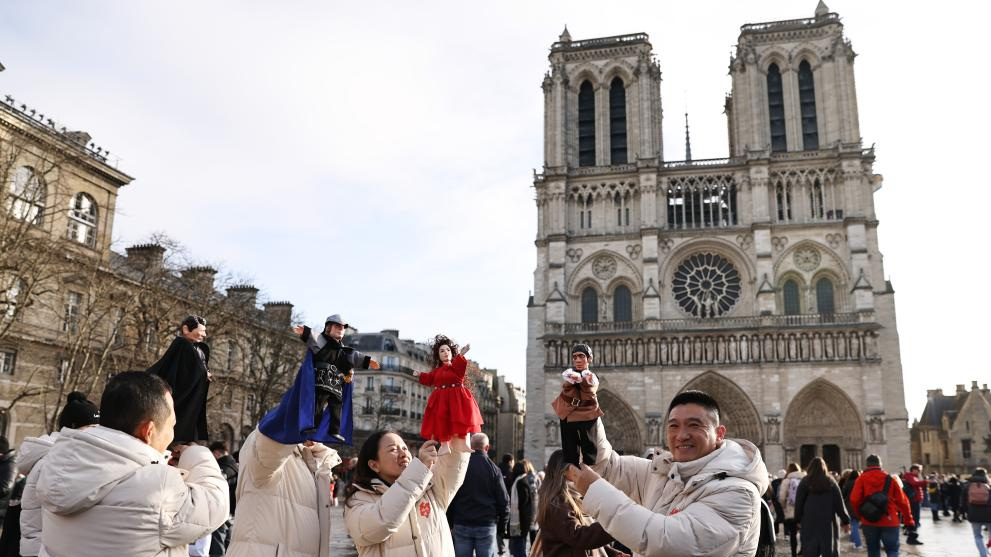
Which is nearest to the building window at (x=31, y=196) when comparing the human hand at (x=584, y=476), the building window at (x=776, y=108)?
the human hand at (x=584, y=476)

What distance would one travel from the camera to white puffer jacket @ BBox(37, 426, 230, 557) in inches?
101

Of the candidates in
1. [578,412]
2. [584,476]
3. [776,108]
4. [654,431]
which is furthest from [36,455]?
[776,108]

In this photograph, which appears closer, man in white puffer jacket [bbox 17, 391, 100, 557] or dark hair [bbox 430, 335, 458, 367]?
dark hair [bbox 430, 335, 458, 367]

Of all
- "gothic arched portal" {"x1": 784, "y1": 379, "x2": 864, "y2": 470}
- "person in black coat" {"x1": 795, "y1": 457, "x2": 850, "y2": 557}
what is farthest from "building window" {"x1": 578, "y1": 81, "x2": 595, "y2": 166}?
"person in black coat" {"x1": 795, "y1": 457, "x2": 850, "y2": 557}

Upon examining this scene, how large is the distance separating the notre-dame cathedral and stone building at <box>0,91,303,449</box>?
15.0 metres

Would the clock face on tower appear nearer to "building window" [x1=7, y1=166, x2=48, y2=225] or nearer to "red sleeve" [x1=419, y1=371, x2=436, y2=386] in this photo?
"building window" [x1=7, y1=166, x2=48, y2=225]

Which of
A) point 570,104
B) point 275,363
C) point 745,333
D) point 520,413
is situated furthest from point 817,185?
point 520,413

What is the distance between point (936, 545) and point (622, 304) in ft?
81.8

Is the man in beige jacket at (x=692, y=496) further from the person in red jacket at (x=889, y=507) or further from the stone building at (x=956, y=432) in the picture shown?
the stone building at (x=956, y=432)

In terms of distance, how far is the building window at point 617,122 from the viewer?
41125mm

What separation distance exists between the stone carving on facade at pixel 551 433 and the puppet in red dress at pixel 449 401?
106ft

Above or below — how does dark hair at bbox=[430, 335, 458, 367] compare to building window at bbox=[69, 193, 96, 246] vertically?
below

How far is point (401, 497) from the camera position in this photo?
376 cm

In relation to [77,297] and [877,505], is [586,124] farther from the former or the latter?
[877,505]
